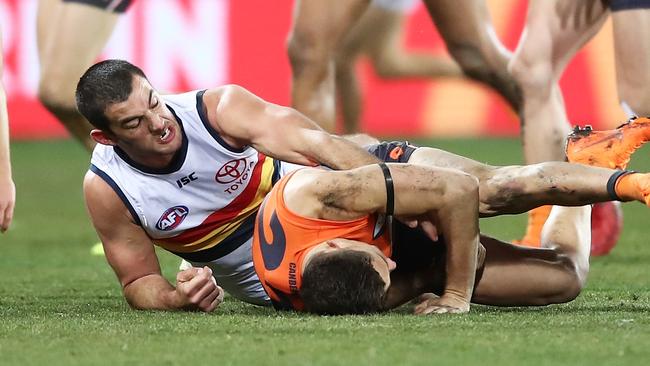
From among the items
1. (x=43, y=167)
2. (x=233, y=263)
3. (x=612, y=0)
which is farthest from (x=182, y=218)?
(x=43, y=167)

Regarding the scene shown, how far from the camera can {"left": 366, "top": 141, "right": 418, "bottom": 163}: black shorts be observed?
17.6ft

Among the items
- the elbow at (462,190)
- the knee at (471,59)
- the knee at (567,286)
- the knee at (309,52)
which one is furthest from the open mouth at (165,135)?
the knee at (471,59)

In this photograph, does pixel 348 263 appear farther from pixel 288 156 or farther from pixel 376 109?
pixel 376 109

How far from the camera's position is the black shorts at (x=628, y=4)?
602 centimetres

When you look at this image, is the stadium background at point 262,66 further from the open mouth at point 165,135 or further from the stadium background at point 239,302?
the open mouth at point 165,135

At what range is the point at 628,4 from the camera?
19.9 ft

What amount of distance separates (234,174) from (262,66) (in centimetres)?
824

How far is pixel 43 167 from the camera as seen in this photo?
12.8m

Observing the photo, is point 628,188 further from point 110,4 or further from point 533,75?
point 110,4

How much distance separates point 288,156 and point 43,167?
820 centimetres

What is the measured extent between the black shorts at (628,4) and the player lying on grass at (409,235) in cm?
138

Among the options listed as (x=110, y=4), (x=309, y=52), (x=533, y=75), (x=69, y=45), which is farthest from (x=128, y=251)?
(x=110, y=4)

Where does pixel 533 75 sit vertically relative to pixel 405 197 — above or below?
above

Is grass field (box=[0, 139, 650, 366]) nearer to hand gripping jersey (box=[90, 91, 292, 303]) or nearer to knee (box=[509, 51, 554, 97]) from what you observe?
hand gripping jersey (box=[90, 91, 292, 303])
